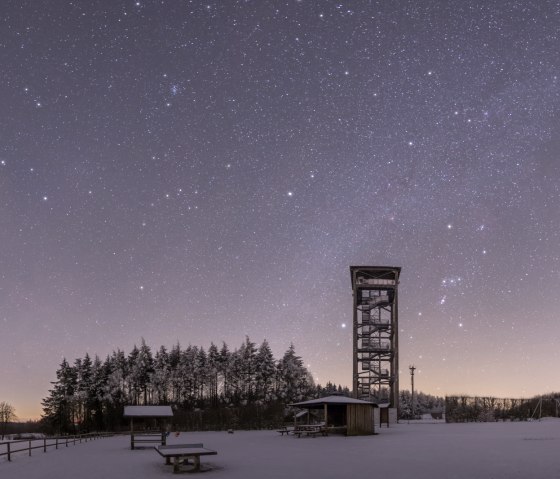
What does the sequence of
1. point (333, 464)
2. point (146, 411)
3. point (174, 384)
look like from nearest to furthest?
1. point (333, 464)
2. point (146, 411)
3. point (174, 384)

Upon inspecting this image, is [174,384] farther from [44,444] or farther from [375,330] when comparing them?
[44,444]

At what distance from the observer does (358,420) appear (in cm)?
4334

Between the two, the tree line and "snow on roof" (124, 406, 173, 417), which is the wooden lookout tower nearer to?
the tree line

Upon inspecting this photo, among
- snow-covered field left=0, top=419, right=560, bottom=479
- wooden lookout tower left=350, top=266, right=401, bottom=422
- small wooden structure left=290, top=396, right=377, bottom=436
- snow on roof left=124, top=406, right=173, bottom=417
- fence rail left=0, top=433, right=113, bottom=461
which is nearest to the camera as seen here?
snow-covered field left=0, top=419, right=560, bottom=479

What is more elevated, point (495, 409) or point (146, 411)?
point (146, 411)

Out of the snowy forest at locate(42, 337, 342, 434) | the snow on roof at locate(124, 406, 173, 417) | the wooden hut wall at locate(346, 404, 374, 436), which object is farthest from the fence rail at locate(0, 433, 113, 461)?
the snowy forest at locate(42, 337, 342, 434)

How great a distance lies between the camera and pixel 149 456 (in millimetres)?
25672

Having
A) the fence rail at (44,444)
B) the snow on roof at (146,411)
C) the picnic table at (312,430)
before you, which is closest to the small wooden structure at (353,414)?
the picnic table at (312,430)

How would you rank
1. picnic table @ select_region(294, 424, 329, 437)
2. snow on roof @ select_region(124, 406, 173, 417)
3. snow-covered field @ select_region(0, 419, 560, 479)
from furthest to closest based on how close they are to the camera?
picnic table @ select_region(294, 424, 329, 437)
snow on roof @ select_region(124, 406, 173, 417)
snow-covered field @ select_region(0, 419, 560, 479)

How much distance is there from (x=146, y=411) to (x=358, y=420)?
18.5 meters

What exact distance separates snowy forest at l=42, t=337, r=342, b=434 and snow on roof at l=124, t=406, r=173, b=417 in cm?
4316

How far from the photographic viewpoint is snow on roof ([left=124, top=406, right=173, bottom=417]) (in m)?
30.2

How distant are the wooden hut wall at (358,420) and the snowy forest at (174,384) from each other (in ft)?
106

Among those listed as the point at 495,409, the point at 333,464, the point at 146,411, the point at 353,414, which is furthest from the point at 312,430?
the point at 495,409
